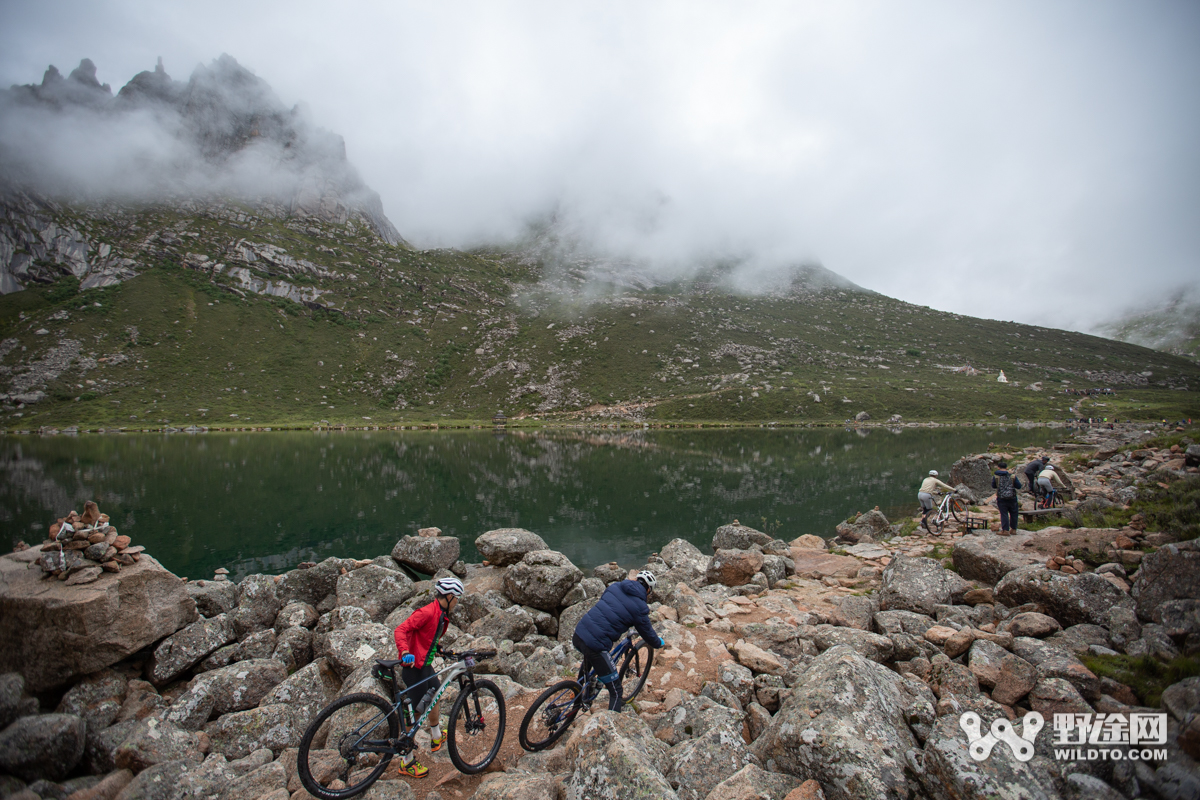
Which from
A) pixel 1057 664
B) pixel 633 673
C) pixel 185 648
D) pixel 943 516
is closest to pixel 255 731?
pixel 185 648

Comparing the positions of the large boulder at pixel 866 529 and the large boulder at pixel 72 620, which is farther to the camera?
the large boulder at pixel 866 529

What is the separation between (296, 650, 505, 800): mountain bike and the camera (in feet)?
21.5

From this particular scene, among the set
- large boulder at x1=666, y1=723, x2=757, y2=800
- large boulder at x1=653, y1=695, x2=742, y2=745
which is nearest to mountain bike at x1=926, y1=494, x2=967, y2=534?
large boulder at x1=653, y1=695, x2=742, y2=745

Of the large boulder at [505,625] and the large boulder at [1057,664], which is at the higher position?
the large boulder at [1057,664]

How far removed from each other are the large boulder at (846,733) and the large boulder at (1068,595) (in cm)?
449

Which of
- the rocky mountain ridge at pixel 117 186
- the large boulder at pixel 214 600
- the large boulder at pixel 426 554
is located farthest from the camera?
the rocky mountain ridge at pixel 117 186

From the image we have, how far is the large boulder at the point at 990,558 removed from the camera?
12.3 metres

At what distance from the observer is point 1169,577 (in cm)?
749

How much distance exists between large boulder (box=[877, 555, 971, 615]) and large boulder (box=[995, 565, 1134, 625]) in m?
1.41

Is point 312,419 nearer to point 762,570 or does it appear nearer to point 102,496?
point 102,496

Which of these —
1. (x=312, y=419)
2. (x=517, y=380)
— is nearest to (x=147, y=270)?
(x=312, y=419)

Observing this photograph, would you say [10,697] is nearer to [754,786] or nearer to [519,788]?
[519,788]

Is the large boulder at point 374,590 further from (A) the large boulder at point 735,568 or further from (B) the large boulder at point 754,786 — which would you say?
(B) the large boulder at point 754,786

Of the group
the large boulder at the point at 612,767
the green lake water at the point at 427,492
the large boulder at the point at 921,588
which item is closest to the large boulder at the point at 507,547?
the green lake water at the point at 427,492
